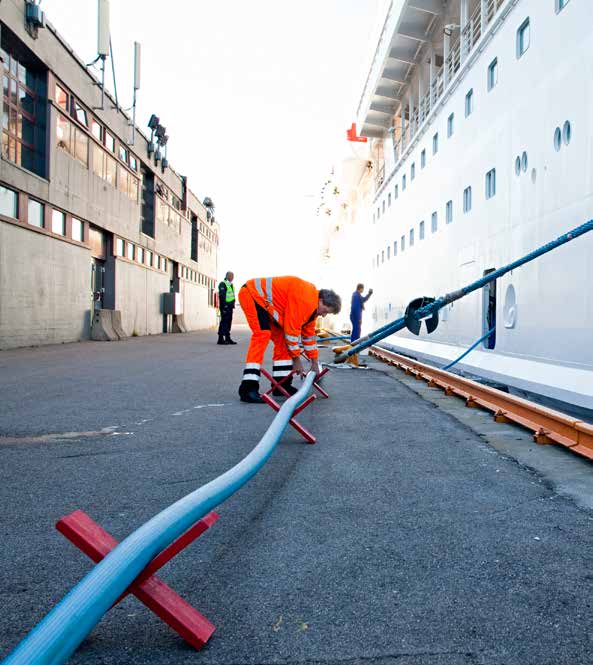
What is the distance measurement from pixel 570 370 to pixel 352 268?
23843mm

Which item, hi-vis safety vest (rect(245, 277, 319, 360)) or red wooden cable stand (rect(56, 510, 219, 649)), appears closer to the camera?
red wooden cable stand (rect(56, 510, 219, 649))

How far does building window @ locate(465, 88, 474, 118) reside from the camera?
10477mm

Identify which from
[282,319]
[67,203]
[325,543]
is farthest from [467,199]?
[67,203]

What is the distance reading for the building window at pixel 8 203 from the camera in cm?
1509

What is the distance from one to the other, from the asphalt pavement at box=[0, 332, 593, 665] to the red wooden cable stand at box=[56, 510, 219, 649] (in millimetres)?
61

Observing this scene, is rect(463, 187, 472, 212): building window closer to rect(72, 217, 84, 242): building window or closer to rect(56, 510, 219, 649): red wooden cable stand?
rect(56, 510, 219, 649): red wooden cable stand

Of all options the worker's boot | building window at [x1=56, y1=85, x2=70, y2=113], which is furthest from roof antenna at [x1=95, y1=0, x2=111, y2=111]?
the worker's boot

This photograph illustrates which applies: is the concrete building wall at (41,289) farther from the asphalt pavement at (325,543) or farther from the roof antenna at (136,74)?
the asphalt pavement at (325,543)

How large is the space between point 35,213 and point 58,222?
5.44 feet

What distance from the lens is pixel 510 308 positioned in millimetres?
7902

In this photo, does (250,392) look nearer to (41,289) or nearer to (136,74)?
(41,289)

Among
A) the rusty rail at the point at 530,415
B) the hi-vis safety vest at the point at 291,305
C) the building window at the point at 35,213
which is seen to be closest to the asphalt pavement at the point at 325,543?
the rusty rail at the point at 530,415

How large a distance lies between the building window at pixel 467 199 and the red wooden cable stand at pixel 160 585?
960cm

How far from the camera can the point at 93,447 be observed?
4.30 m
